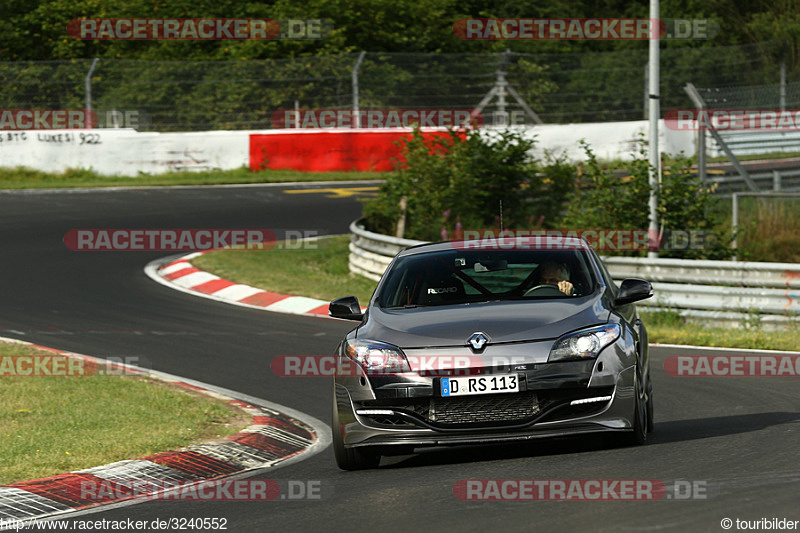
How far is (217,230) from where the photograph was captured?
76.3 feet

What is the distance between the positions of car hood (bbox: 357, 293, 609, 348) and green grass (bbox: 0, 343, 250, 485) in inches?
68.1

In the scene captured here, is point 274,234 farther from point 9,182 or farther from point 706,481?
point 706,481

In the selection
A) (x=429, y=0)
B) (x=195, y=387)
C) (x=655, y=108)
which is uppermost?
(x=429, y=0)

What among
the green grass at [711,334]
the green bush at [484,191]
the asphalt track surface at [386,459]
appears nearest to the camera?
the asphalt track surface at [386,459]

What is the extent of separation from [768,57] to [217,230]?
16170 mm

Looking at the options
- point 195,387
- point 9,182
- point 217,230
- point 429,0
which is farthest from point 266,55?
point 195,387

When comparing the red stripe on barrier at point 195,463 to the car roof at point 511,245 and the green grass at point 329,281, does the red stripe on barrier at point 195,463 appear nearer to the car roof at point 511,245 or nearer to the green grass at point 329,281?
the car roof at point 511,245

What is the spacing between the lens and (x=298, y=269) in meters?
20.2

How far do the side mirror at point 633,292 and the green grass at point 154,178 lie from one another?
22.1m

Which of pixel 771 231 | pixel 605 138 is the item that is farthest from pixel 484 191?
pixel 605 138

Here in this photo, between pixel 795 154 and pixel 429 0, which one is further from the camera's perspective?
pixel 429 0

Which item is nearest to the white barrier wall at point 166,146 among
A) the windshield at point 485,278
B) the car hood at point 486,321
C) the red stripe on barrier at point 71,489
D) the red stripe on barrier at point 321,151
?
the red stripe on barrier at point 321,151

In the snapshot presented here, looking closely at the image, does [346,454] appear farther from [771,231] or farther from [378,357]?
[771,231]

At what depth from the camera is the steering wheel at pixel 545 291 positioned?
327 inches
